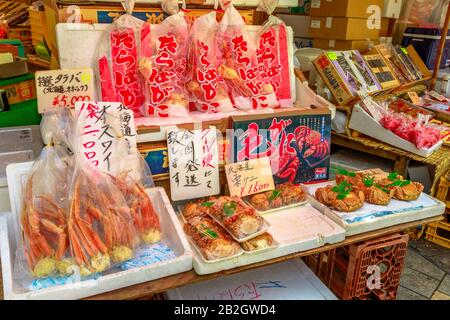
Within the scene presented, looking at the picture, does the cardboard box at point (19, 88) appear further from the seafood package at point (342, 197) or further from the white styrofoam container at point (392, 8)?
the white styrofoam container at point (392, 8)

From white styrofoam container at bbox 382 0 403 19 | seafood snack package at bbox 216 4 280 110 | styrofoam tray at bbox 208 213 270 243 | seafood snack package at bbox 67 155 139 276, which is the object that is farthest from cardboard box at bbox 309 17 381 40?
seafood snack package at bbox 67 155 139 276

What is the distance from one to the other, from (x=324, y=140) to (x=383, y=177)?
1.59 feet

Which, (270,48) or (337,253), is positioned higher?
(270,48)

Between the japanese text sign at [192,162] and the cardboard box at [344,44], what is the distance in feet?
9.64

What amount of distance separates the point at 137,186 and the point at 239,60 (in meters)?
1.14

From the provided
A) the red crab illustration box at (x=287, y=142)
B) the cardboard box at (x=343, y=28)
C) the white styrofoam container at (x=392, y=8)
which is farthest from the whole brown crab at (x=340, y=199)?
the white styrofoam container at (x=392, y=8)

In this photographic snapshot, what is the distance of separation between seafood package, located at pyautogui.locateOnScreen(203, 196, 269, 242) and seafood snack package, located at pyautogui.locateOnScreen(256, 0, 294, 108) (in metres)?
0.99

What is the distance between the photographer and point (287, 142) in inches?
98.7

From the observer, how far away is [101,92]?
224 centimetres

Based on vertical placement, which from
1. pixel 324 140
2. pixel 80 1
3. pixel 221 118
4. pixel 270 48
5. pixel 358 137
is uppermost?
pixel 80 1

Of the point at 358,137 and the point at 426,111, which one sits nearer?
the point at 358,137

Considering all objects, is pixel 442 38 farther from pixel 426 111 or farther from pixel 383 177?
pixel 383 177

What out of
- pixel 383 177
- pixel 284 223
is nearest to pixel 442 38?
pixel 383 177

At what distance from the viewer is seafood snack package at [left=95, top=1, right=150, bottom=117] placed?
7.34ft
